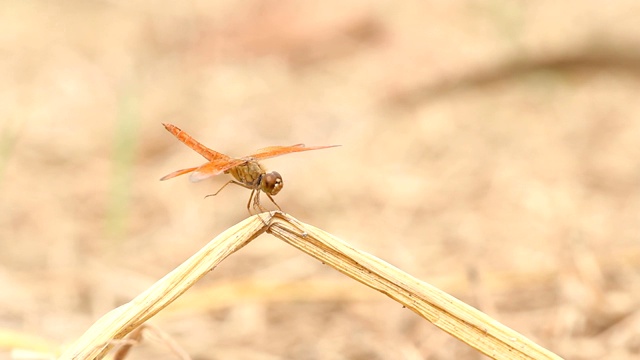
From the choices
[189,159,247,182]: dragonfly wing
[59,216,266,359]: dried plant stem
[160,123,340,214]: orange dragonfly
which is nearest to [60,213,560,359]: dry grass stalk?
[59,216,266,359]: dried plant stem

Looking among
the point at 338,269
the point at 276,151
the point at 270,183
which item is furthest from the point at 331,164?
the point at 338,269

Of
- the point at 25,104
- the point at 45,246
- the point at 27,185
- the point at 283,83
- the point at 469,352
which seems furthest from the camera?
the point at 283,83

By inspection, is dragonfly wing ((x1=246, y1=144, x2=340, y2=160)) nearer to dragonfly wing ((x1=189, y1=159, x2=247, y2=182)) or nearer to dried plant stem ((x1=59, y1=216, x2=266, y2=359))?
dragonfly wing ((x1=189, y1=159, x2=247, y2=182))

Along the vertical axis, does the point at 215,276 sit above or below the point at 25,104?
below

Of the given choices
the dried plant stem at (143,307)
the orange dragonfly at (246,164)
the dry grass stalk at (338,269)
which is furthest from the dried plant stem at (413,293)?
the orange dragonfly at (246,164)

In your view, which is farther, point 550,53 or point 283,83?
point 283,83

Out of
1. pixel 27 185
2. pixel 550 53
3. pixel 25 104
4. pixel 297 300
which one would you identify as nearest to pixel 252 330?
pixel 297 300

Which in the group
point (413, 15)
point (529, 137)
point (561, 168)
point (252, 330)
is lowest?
point (252, 330)

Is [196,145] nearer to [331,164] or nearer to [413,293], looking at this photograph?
[413,293]

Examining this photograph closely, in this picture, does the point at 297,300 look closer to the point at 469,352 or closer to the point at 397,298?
the point at 469,352
